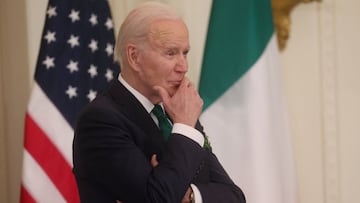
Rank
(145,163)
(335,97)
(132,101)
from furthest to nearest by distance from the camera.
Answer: (335,97), (132,101), (145,163)

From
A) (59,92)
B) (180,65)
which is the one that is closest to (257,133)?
(59,92)

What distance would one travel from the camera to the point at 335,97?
2.51m

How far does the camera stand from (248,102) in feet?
7.75

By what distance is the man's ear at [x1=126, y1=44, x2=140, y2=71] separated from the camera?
147cm

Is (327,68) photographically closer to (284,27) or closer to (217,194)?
(284,27)

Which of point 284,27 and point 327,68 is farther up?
point 284,27

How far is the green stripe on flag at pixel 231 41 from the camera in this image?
7.73 feet

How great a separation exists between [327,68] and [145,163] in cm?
140

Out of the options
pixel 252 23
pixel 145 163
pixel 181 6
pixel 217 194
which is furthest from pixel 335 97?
pixel 145 163

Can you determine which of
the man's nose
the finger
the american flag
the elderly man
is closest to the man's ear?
the elderly man

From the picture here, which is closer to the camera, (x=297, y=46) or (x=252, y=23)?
(x=252, y=23)

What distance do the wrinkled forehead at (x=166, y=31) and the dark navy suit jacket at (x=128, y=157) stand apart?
0.53 feet

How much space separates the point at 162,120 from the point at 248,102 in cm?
92

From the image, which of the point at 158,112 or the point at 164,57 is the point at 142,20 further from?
the point at 158,112
